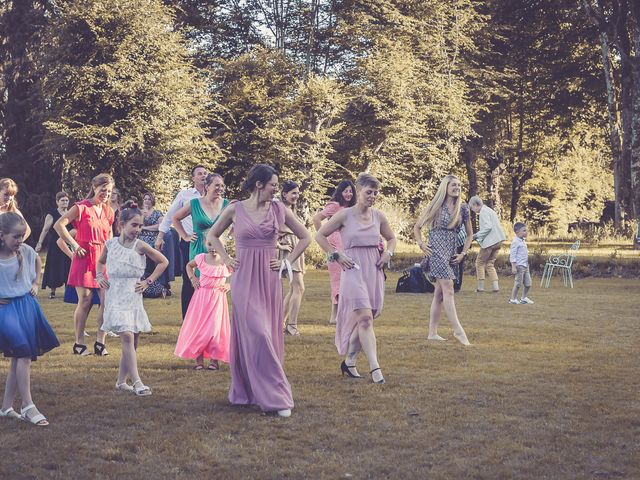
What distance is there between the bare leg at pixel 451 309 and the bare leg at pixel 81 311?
4599 mm

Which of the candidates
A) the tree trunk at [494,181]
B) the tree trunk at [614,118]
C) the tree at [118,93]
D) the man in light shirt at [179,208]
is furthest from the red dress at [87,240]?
the tree trunk at [494,181]

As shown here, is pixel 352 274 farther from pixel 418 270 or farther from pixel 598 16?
pixel 598 16

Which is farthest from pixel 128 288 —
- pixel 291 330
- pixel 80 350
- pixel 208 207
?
pixel 291 330

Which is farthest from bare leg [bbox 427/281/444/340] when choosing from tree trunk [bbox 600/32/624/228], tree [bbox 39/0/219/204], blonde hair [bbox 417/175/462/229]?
tree [bbox 39/0/219/204]

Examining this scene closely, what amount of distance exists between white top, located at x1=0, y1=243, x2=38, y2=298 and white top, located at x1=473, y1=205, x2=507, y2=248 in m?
15.8

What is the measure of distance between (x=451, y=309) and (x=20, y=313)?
6.27 m

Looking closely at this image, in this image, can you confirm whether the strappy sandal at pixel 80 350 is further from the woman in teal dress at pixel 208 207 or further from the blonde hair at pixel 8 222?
the blonde hair at pixel 8 222

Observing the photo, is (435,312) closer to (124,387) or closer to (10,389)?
(124,387)

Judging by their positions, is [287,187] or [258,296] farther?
[287,187]

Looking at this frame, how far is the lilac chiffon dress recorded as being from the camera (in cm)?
744

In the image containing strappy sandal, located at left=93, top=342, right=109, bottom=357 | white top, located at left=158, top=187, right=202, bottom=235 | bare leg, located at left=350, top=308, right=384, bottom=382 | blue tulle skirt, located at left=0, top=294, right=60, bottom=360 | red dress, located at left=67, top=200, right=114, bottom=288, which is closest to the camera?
blue tulle skirt, located at left=0, top=294, right=60, bottom=360

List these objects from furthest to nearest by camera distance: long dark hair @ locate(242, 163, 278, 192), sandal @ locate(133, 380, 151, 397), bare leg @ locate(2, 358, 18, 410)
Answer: sandal @ locate(133, 380, 151, 397)
long dark hair @ locate(242, 163, 278, 192)
bare leg @ locate(2, 358, 18, 410)

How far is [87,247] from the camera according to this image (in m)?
11.0

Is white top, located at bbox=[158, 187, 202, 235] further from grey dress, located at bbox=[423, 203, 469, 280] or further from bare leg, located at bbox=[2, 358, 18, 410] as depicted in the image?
bare leg, located at bbox=[2, 358, 18, 410]
